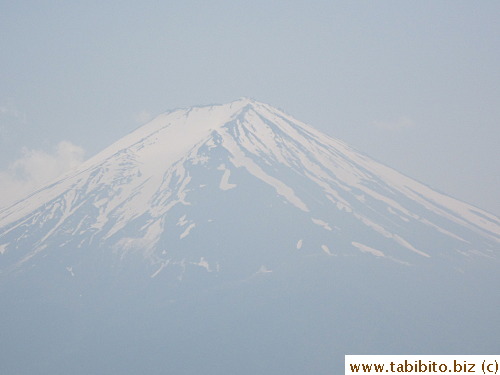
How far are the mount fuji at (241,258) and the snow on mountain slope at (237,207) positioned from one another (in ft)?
0.83

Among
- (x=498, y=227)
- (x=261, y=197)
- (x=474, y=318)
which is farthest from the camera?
(x=498, y=227)

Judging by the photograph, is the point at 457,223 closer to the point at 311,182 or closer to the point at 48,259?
the point at 311,182

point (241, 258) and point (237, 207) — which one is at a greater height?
point (237, 207)

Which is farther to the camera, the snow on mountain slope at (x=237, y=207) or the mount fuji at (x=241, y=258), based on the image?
the snow on mountain slope at (x=237, y=207)

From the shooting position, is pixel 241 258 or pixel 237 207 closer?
pixel 241 258

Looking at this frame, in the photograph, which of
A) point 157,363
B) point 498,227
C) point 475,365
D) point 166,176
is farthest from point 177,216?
point 475,365

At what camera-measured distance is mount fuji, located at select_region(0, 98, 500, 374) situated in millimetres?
86062

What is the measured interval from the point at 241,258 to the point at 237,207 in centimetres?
1101

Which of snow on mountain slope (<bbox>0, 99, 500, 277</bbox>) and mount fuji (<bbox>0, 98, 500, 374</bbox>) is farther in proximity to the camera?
snow on mountain slope (<bbox>0, 99, 500, 277</bbox>)

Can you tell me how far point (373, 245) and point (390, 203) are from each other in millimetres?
11794

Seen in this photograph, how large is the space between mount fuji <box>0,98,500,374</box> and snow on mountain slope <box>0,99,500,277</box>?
254 mm

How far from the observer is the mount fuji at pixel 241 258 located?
8606 cm

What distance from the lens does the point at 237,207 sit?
106 meters

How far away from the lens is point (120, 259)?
97.0m
